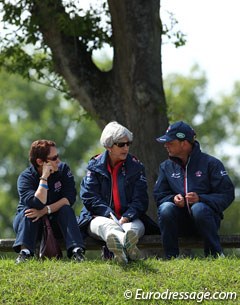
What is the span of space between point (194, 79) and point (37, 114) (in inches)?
347

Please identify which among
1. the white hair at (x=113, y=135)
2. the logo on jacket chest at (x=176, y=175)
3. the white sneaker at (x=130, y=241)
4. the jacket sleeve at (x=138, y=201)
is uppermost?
the white hair at (x=113, y=135)

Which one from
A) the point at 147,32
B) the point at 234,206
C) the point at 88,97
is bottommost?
the point at 234,206

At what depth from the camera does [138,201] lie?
1173 cm

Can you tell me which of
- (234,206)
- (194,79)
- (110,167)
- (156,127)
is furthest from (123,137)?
(194,79)

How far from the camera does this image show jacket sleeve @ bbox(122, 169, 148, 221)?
11594 mm

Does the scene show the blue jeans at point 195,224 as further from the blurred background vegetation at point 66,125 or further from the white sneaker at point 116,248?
the blurred background vegetation at point 66,125

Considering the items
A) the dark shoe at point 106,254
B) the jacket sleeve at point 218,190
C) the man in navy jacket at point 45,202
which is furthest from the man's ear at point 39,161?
the jacket sleeve at point 218,190

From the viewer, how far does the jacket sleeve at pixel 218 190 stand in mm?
11508

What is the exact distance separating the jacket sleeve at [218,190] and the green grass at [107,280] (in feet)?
2.60

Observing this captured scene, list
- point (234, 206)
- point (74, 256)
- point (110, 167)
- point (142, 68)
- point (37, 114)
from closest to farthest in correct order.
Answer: point (74, 256), point (110, 167), point (142, 68), point (234, 206), point (37, 114)

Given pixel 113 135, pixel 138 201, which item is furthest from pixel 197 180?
pixel 113 135

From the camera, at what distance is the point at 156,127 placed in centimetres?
1532

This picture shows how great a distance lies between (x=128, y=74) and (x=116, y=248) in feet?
16.7

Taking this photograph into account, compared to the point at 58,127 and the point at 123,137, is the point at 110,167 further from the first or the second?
the point at 58,127
